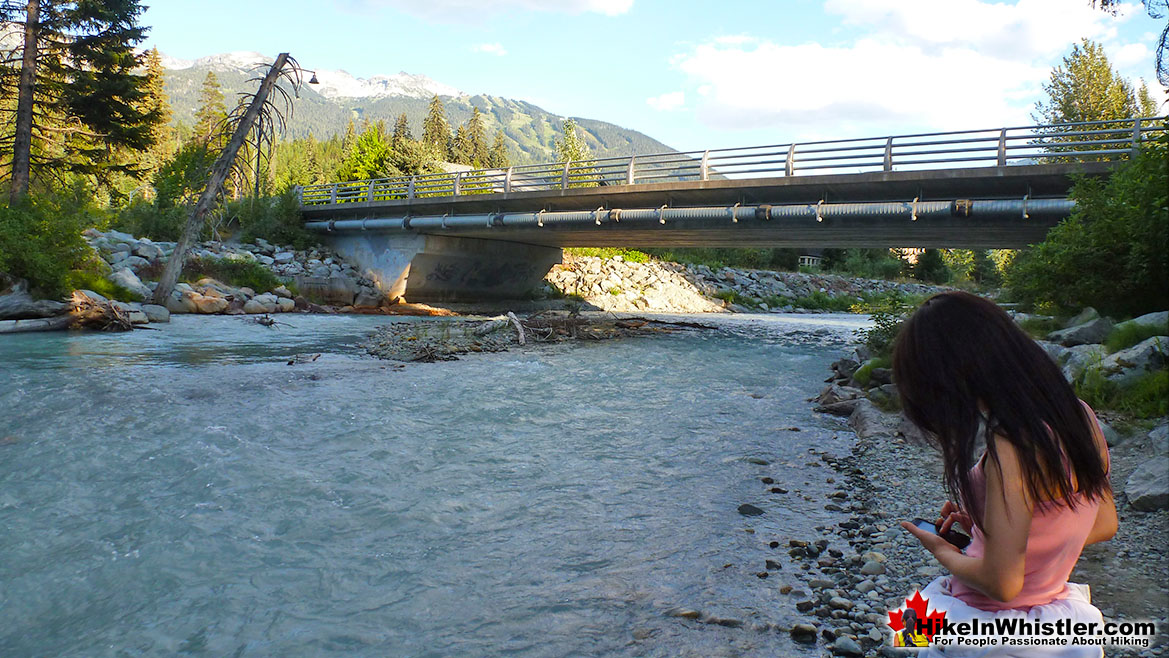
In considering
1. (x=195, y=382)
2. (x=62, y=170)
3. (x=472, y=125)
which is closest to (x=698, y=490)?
(x=195, y=382)

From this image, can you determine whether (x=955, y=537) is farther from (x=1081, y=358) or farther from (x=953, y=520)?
(x=1081, y=358)

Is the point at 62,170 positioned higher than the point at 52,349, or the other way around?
the point at 62,170

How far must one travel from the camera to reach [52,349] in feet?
41.3

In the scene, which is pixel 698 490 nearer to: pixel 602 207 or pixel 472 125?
pixel 602 207

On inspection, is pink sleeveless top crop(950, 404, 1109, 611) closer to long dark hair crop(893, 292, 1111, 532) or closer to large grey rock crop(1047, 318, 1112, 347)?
long dark hair crop(893, 292, 1111, 532)

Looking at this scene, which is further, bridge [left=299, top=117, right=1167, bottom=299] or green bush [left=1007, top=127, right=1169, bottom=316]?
bridge [left=299, top=117, right=1167, bottom=299]

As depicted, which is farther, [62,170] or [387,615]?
[62,170]

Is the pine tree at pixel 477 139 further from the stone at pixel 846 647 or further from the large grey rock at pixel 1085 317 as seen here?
the stone at pixel 846 647

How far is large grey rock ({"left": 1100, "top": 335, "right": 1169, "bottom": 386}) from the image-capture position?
21.9 feet

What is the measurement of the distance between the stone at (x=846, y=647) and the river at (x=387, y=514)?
0.25 m

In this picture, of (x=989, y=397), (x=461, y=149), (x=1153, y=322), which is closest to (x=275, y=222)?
(x=1153, y=322)

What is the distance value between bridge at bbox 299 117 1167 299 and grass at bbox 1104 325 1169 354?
142 inches

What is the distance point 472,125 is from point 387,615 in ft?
331

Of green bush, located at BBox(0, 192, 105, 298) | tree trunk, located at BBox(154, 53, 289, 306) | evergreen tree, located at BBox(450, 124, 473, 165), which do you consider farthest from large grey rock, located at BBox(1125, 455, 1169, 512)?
evergreen tree, located at BBox(450, 124, 473, 165)
